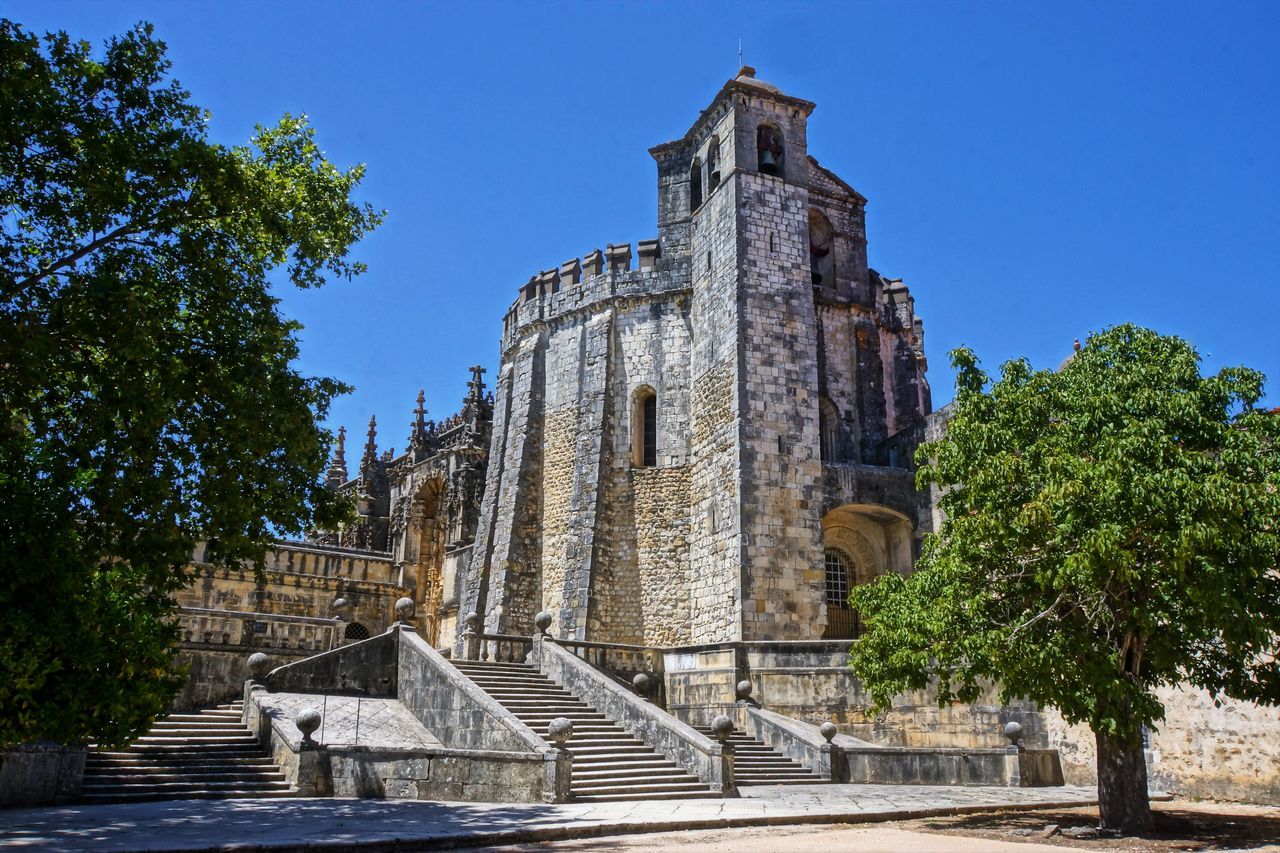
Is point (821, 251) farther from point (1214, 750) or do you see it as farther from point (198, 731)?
point (198, 731)

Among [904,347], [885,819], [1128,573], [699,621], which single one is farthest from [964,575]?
[904,347]

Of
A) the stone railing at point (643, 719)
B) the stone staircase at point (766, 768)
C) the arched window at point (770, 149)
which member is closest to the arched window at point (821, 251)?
the arched window at point (770, 149)

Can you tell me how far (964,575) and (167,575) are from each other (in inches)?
334

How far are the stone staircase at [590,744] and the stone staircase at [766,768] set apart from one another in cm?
150

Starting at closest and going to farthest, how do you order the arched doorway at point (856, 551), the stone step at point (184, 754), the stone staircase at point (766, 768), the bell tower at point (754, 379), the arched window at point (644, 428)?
the stone step at point (184, 754) → the stone staircase at point (766, 768) → the bell tower at point (754, 379) → the arched doorway at point (856, 551) → the arched window at point (644, 428)

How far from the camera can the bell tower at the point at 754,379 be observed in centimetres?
2031

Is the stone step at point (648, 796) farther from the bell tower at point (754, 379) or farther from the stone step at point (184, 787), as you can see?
the bell tower at point (754, 379)

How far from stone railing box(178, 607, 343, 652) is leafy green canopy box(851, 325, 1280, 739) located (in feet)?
34.9

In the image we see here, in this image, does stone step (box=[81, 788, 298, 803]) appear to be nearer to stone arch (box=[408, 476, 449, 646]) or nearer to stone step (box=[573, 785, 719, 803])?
stone step (box=[573, 785, 719, 803])

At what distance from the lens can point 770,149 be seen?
24125 mm

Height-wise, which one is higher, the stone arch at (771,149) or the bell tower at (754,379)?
the stone arch at (771,149)

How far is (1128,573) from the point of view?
9.99 metres

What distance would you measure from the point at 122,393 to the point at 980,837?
31.0ft

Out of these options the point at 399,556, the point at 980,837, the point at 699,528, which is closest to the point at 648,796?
the point at 980,837
